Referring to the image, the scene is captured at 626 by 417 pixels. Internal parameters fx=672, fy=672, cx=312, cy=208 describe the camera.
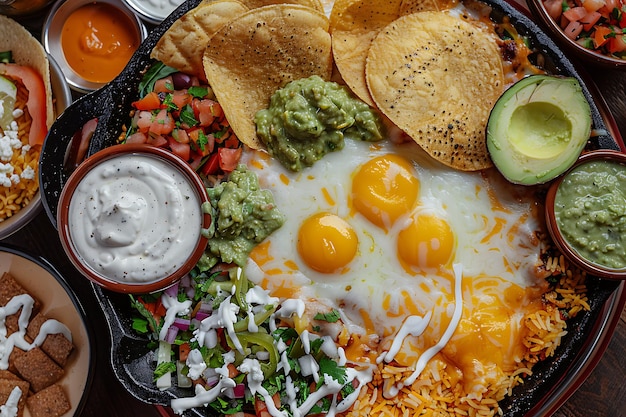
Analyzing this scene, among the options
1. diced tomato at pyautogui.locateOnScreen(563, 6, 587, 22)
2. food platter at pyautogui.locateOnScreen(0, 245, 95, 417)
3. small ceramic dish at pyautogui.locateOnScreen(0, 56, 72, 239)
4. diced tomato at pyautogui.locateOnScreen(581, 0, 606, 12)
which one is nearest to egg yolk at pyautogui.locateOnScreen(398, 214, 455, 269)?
diced tomato at pyautogui.locateOnScreen(563, 6, 587, 22)

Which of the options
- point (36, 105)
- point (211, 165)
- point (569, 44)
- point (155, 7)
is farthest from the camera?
point (155, 7)

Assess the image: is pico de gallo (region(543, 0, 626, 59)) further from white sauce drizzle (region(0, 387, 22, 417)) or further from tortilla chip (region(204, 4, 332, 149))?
white sauce drizzle (region(0, 387, 22, 417))

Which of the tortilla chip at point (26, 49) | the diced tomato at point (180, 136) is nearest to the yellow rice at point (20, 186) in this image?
the tortilla chip at point (26, 49)

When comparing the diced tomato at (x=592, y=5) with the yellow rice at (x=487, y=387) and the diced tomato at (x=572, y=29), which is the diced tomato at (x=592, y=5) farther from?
the yellow rice at (x=487, y=387)

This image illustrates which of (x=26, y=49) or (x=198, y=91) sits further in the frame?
(x=26, y=49)

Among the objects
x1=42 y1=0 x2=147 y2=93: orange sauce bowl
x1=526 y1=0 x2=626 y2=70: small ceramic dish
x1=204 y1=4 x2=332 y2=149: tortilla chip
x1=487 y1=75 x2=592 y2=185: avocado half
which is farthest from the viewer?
x1=42 y1=0 x2=147 y2=93: orange sauce bowl

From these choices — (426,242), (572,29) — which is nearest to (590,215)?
(426,242)

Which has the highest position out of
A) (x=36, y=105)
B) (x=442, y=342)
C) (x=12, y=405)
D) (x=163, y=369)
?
(x=36, y=105)

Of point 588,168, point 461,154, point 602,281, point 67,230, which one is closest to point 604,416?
point 602,281

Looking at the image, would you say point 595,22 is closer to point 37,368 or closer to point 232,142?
point 232,142
